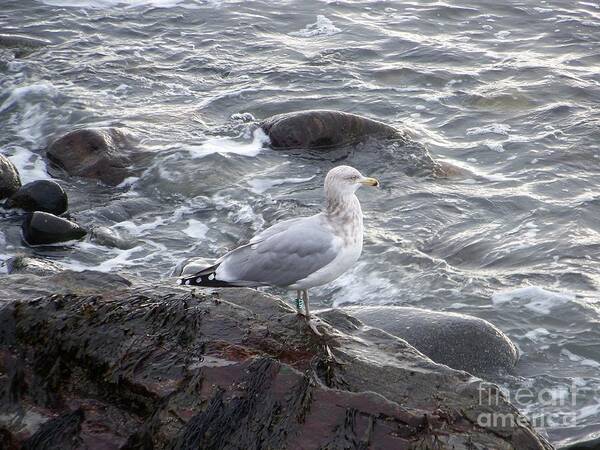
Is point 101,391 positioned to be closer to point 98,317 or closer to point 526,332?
point 98,317

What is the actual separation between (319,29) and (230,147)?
5.46 meters

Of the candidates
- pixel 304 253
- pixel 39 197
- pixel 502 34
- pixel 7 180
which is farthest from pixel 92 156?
pixel 502 34

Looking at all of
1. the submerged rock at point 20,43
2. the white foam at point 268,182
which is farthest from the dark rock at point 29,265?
the submerged rock at point 20,43

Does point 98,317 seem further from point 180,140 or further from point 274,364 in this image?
point 180,140

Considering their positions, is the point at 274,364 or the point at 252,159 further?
the point at 252,159

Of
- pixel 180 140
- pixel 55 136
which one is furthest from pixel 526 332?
pixel 55 136

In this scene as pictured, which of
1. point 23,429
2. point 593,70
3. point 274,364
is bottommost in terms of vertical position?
point 593,70

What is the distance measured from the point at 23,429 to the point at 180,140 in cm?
782

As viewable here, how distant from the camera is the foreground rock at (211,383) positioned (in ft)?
14.0

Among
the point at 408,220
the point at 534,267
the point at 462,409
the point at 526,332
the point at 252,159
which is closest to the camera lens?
the point at 462,409

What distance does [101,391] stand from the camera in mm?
4746

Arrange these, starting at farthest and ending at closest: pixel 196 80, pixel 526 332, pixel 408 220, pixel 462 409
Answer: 1. pixel 196 80
2. pixel 408 220
3. pixel 526 332
4. pixel 462 409

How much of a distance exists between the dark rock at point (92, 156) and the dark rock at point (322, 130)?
2.04 meters

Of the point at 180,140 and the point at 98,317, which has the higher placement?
the point at 98,317
